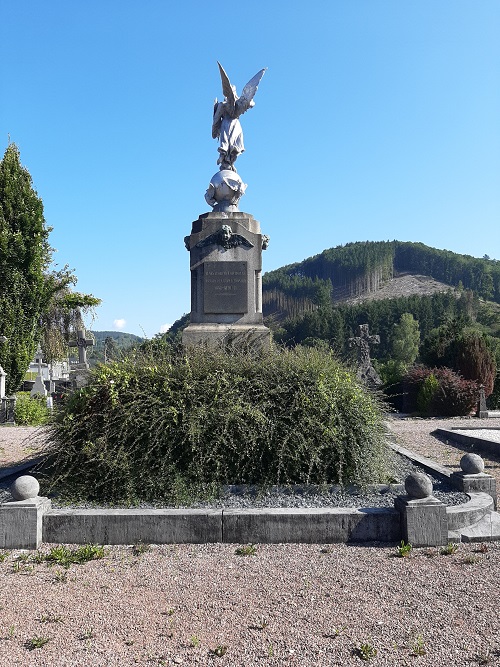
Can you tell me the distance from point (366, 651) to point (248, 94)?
10313 millimetres

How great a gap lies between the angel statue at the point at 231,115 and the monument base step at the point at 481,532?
26.9 feet

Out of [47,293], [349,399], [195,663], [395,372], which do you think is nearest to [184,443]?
[349,399]

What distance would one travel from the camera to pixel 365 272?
139375mm

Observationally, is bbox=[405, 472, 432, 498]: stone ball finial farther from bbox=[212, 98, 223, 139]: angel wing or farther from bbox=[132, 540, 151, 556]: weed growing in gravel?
bbox=[212, 98, 223, 139]: angel wing

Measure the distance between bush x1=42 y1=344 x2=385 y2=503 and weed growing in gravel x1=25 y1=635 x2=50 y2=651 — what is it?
7.29 feet

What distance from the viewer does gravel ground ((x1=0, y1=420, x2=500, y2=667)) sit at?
2822mm

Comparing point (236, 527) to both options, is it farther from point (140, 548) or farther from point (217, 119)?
point (217, 119)

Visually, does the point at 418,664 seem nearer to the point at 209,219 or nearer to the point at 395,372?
the point at 209,219

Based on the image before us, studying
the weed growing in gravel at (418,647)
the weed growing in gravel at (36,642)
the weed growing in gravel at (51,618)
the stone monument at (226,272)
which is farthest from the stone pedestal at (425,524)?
the stone monument at (226,272)

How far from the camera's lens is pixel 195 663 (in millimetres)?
2736

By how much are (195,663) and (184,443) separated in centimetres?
284

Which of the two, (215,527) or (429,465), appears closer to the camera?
(215,527)

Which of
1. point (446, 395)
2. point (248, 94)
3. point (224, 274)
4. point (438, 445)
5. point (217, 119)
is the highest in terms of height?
point (248, 94)

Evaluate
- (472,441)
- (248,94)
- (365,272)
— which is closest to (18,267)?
(248,94)
